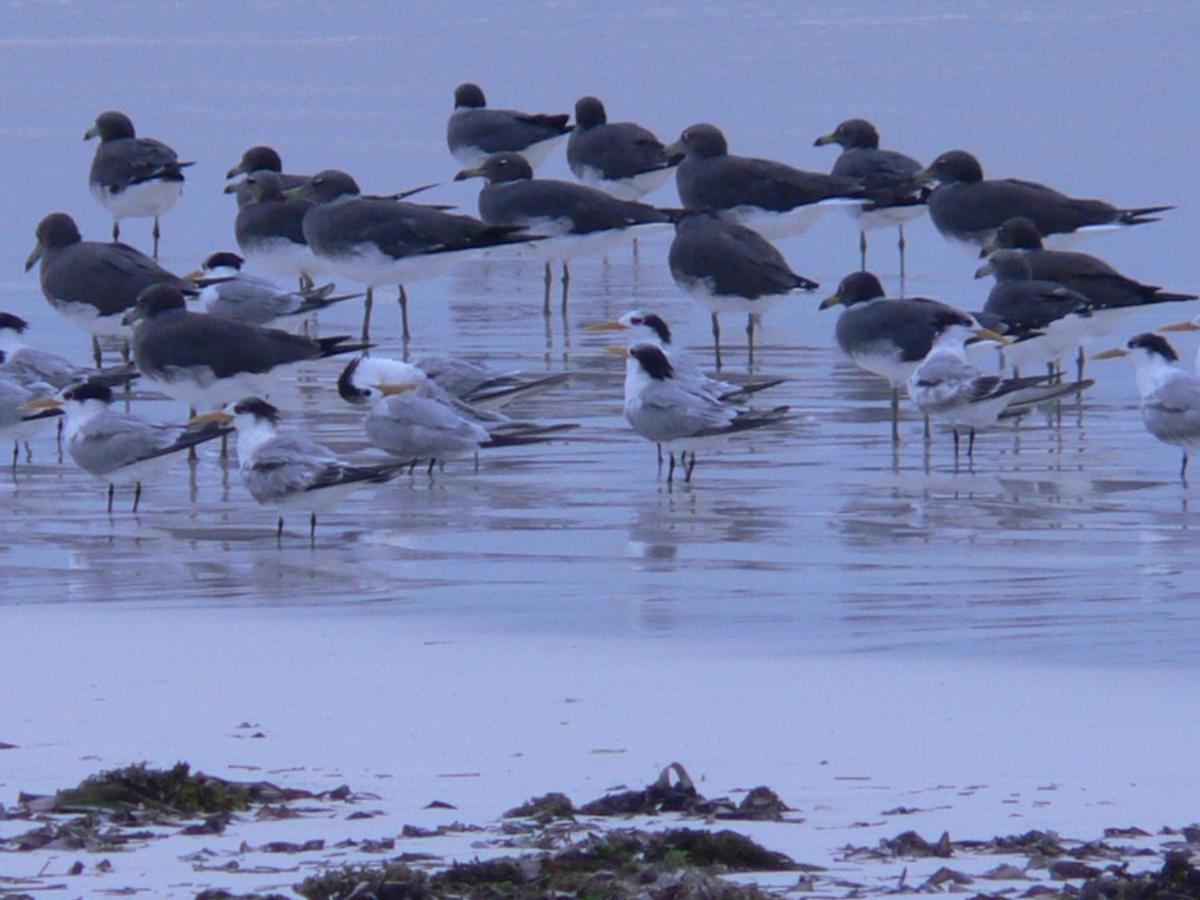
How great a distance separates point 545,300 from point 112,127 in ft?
17.4

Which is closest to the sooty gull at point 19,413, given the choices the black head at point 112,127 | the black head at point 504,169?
the black head at point 504,169

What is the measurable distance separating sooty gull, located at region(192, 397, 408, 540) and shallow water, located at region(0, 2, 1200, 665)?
173mm

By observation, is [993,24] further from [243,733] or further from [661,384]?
[243,733]

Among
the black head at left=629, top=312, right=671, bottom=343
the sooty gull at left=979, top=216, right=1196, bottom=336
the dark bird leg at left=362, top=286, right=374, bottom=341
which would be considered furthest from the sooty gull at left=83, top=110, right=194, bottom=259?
the black head at left=629, top=312, right=671, bottom=343

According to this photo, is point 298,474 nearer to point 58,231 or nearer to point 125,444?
point 125,444

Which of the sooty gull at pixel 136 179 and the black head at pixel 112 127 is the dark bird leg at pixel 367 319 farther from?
the black head at pixel 112 127

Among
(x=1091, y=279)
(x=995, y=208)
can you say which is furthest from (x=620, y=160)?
(x=1091, y=279)

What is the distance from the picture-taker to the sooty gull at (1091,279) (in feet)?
50.0

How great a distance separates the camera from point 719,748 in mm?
6793

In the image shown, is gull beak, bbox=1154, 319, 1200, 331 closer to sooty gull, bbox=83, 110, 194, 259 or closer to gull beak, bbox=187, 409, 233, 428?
gull beak, bbox=187, 409, 233, 428

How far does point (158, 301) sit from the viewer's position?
13.9 meters

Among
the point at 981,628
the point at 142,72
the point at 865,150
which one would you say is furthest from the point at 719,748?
the point at 142,72

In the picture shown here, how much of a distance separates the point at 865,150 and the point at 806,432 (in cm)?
867

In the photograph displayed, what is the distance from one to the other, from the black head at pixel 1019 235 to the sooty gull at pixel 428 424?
489 centimetres
